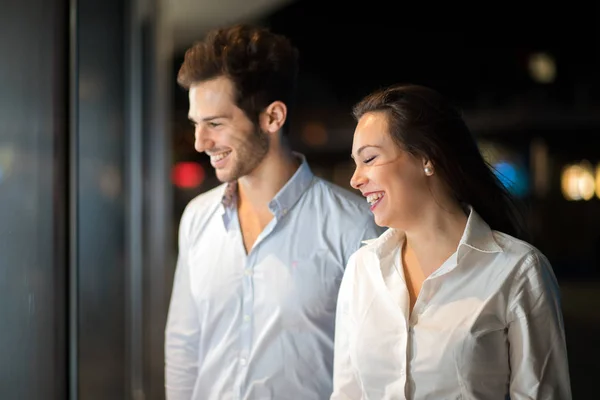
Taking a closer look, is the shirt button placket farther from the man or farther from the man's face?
the man's face

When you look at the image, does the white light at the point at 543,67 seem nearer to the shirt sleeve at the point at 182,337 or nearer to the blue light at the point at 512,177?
the blue light at the point at 512,177

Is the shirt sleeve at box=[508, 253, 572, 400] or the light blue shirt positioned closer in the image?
the shirt sleeve at box=[508, 253, 572, 400]

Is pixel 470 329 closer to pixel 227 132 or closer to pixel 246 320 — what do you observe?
pixel 246 320

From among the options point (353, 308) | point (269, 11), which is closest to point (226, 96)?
point (269, 11)

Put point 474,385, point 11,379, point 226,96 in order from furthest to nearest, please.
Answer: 1. point 11,379
2. point 226,96
3. point 474,385

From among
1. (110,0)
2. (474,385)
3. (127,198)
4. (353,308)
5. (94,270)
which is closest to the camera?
(474,385)

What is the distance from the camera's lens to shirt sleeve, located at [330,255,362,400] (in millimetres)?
1777

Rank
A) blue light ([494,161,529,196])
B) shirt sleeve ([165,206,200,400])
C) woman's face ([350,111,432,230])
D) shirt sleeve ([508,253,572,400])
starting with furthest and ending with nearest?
shirt sleeve ([165,206,200,400]) → blue light ([494,161,529,196]) → woman's face ([350,111,432,230]) → shirt sleeve ([508,253,572,400])

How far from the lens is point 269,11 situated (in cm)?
214

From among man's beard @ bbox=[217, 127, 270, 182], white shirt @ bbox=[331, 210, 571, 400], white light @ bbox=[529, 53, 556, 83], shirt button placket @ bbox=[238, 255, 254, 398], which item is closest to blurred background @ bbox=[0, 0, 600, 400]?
white light @ bbox=[529, 53, 556, 83]

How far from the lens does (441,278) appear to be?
1633 millimetres

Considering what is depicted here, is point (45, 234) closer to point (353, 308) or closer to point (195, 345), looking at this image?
point (195, 345)

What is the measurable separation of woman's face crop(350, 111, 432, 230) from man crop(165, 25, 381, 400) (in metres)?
0.20

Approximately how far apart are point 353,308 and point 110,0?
2.06 metres
